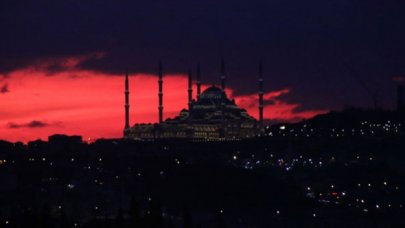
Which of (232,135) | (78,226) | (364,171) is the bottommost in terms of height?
(78,226)

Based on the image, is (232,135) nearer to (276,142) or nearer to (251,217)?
(276,142)

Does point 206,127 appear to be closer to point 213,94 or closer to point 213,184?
point 213,94

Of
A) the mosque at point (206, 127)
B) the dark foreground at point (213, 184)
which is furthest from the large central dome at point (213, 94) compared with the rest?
the dark foreground at point (213, 184)

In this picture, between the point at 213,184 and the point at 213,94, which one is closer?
the point at 213,184

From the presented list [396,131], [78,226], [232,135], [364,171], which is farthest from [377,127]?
[78,226]

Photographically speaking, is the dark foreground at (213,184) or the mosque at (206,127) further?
the mosque at (206,127)

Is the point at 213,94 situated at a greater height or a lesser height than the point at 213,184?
greater

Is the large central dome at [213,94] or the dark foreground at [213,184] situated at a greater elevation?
the large central dome at [213,94]

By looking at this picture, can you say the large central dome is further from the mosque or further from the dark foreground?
the dark foreground

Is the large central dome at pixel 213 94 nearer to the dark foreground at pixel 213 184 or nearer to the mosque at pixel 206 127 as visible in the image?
the mosque at pixel 206 127

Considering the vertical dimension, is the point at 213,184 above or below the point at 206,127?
below

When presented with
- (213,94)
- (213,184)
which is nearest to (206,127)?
(213,94)
